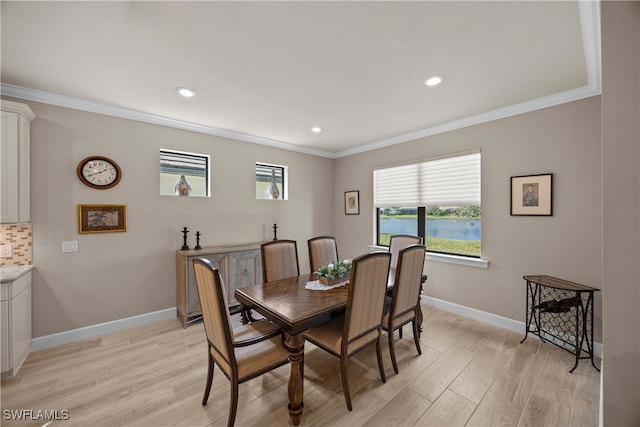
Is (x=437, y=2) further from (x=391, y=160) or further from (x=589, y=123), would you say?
(x=391, y=160)

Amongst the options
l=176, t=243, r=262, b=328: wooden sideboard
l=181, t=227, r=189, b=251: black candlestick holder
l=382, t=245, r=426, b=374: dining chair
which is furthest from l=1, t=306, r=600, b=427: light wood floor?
l=181, t=227, r=189, b=251: black candlestick holder

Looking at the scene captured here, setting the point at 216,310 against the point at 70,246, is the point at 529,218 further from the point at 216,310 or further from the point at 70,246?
the point at 70,246

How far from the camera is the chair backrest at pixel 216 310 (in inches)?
58.5

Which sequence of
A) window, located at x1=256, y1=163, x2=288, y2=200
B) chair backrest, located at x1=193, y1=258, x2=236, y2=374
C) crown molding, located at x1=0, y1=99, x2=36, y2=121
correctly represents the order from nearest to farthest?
chair backrest, located at x1=193, y1=258, x2=236, y2=374 → crown molding, located at x1=0, y1=99, x2=36, y2=121 → window, located at x1=256, y1=163, x2=288, y2=200

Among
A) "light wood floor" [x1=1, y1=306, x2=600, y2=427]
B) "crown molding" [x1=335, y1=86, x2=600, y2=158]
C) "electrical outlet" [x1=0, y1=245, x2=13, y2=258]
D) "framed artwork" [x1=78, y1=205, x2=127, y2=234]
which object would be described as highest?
"crown molding" [x1=335, y1=86, x2=600, y2=158]

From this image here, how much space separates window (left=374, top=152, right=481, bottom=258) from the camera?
333cm

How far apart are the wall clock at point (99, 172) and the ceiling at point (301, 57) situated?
56cm

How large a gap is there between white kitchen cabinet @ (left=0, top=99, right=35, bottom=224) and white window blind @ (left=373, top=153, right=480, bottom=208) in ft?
13.8

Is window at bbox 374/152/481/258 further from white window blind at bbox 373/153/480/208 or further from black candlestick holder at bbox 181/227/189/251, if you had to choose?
black candlestick holder at bbox 181/227/189/251

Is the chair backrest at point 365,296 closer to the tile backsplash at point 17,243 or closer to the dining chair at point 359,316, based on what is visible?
the dining chair at point 359,316

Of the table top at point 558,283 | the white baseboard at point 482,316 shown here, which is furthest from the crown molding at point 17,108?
the table top at point 558,283

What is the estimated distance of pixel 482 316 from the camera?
3174 mm

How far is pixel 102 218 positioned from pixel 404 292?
10.9ft

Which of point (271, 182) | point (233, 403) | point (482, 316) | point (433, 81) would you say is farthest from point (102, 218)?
point (482, 316)
